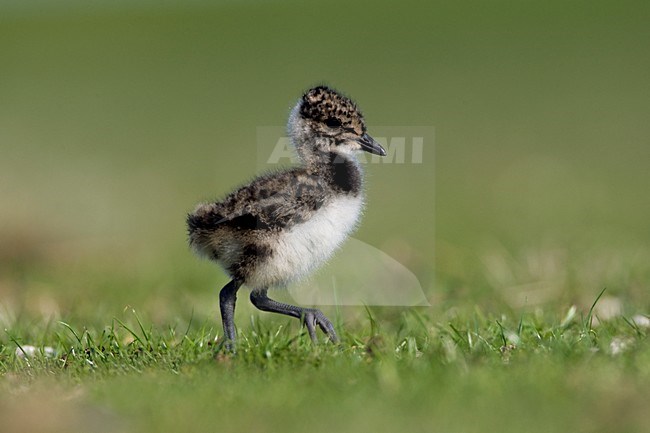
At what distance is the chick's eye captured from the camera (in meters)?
5.91

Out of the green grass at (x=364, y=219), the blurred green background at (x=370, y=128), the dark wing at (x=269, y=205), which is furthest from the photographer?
the blurred green background at (x=370, y=128)

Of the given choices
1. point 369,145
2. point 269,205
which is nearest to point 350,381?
point 269,205

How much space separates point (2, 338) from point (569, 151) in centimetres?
1005

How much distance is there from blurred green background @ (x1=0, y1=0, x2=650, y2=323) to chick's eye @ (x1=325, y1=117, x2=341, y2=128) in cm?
187

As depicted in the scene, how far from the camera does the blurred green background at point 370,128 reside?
869 cm

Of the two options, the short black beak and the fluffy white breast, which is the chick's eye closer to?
the short black beak

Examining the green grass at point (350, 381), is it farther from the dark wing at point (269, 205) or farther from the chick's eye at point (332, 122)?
the chick's eye at point (332, 122)

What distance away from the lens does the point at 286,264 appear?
5.55 m

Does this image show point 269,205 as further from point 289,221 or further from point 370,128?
point 370,128

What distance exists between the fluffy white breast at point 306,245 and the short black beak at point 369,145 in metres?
0.39

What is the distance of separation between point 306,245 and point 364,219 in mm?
5994

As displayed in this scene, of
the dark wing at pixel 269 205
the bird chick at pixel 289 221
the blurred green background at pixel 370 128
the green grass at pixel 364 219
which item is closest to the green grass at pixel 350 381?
the green grass at pixel 364 219

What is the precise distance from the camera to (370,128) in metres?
8.88

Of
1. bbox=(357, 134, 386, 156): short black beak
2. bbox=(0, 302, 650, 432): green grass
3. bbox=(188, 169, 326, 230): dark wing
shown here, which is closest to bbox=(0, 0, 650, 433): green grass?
bbox=(0, 302, 650, 432): green grass
